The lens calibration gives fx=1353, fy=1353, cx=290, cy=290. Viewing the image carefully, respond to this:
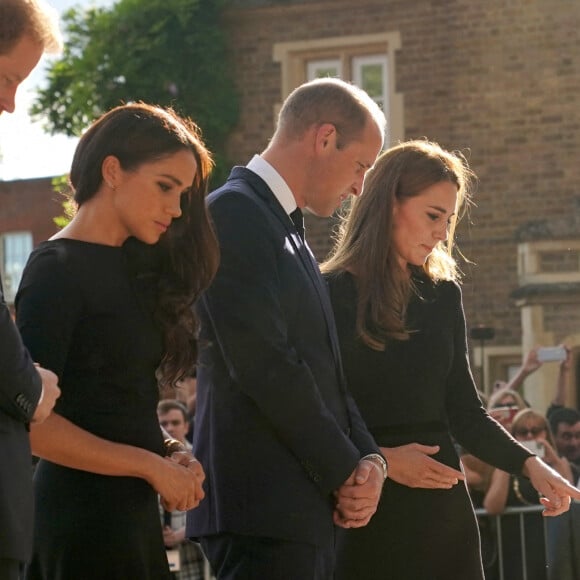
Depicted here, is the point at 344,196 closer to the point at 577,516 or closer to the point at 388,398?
the point at 388,398

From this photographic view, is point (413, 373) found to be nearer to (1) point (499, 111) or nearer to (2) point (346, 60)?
(1) point (499, 111)

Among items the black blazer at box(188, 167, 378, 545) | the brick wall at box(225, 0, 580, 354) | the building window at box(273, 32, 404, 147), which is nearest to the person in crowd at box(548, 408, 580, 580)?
the black blazer at box(188, 167, 378, 545)

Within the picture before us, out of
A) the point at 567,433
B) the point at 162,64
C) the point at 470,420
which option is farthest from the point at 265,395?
the point at 162,64

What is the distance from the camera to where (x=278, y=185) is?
11.6 ft

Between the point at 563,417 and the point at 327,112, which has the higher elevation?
the point at 327,112

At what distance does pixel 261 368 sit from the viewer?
318cm

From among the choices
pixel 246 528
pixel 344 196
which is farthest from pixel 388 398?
pixel 246 528

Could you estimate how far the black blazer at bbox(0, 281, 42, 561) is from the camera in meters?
2.43

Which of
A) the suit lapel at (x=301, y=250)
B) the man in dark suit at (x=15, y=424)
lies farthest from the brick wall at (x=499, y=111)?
the man in dark suit at (x=15, y=424)

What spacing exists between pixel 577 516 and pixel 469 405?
6.92 ft

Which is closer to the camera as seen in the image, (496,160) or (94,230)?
(94,230)

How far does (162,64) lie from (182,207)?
14690 mm

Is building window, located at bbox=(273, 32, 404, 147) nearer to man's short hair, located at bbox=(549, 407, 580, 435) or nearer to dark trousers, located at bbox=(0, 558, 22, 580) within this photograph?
→ man's short hair, located at bbox=(549, 407, 580, 435)

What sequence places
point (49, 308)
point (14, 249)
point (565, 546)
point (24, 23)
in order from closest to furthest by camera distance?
point (24, 23), point (49, 308), point (565, 546), point (14, 249)
